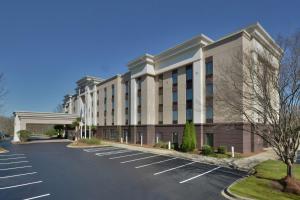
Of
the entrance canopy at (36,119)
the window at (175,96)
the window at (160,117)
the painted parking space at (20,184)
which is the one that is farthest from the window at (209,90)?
the entrance canopy at (36,119)

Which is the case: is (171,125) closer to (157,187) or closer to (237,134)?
(237,134)

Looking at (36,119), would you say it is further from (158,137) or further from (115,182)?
(115,182)

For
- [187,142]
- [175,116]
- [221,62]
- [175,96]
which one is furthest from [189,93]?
[187,142]

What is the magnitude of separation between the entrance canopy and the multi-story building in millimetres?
10192

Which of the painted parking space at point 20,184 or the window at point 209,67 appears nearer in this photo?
the painted parking space at point 20,184

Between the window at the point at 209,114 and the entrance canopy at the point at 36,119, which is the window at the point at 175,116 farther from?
the entrance canopy at the point at 36,119

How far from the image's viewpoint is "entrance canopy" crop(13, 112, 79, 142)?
132ft

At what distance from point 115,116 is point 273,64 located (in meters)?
33.5


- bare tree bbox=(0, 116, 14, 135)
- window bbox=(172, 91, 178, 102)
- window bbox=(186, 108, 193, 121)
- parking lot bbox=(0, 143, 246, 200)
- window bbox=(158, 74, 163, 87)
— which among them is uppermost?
window bbox=(158, 74, 163, 87)

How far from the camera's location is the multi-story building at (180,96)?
77.8ft

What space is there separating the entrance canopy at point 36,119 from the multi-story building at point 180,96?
1019 cm

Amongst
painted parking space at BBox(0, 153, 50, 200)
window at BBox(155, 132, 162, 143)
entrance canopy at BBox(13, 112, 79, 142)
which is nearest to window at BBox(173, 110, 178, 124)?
window at BBox(155, 132, 162, 143)

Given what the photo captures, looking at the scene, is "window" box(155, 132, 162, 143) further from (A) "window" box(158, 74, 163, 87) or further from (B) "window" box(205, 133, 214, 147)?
(B) "window" box(205, 133, 214, 147)

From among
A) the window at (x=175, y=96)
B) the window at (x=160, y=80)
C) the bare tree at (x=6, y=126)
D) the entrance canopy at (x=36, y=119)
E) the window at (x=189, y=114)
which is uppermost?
the window at (x=160, y=80)
